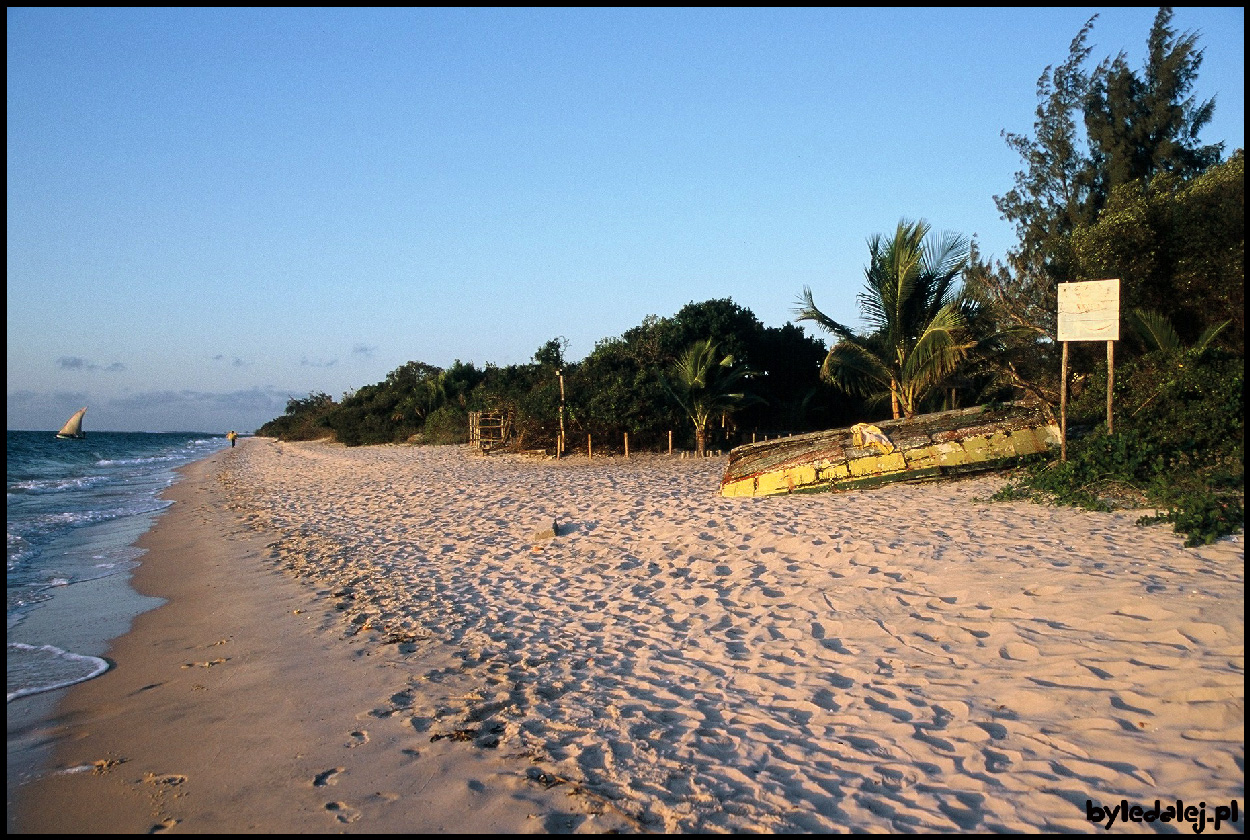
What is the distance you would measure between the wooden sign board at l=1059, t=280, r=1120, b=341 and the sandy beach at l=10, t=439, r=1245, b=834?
2165 mm

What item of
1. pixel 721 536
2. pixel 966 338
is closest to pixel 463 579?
pixel 721 536

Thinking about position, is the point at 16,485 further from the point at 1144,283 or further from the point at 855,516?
the point at 1144,283

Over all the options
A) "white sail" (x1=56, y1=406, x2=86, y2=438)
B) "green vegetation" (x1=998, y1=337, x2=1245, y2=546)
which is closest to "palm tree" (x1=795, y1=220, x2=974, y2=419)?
"green vegetation" (x1=998, y1=337, x2=1245, y2=546)

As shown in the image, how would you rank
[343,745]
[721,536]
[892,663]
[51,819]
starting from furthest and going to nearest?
[721,536] → [892,663] → [343,745] → [51,819]

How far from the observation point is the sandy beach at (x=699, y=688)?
3.29 m

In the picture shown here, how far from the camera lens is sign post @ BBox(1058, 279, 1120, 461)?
8094mm

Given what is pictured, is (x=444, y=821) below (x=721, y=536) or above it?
below

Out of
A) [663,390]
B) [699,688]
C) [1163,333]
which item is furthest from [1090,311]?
[663,390]

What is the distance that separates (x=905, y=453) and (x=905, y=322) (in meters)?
3.81

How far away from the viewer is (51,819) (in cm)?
358

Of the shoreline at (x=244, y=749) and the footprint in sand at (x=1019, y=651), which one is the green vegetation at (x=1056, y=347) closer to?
the footprint in sand at (x=1019, y=651)

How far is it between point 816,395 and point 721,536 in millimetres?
14438

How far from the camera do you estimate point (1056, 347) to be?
44.9 ft

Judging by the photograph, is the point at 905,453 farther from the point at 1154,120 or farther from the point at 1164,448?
the point at 1154,120
